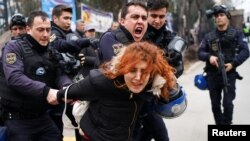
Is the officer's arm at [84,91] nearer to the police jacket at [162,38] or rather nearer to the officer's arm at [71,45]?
the police jacket at [162,38]

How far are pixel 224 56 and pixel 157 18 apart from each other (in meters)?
2.32

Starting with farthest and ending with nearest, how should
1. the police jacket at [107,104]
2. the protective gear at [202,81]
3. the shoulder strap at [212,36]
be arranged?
the protective gear at [202,81], the shoulder strap at [212,36], the police jacket at [107,104]

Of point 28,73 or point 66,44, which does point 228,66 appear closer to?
point 66,44

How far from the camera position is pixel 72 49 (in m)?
4.88

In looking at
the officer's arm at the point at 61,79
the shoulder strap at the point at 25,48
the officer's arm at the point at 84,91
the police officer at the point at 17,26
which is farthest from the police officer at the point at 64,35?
the officer's arm at the point at 84,91

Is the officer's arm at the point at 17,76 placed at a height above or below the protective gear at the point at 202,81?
above

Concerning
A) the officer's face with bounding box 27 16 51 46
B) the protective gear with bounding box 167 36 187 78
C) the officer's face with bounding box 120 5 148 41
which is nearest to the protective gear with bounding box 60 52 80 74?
the officer's face with bounding box 27 16 51 46

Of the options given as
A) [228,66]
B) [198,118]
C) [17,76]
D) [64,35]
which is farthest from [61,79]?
[198,118]

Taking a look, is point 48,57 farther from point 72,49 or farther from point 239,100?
point 239,100

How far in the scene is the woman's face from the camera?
300cm

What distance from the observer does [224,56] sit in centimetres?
635

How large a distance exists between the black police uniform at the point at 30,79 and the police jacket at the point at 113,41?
453 millimetres

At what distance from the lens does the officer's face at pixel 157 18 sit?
4293 mm

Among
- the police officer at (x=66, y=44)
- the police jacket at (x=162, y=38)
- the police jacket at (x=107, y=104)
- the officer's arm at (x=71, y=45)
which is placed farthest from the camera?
the officer's arm at (x=71, y=45)
